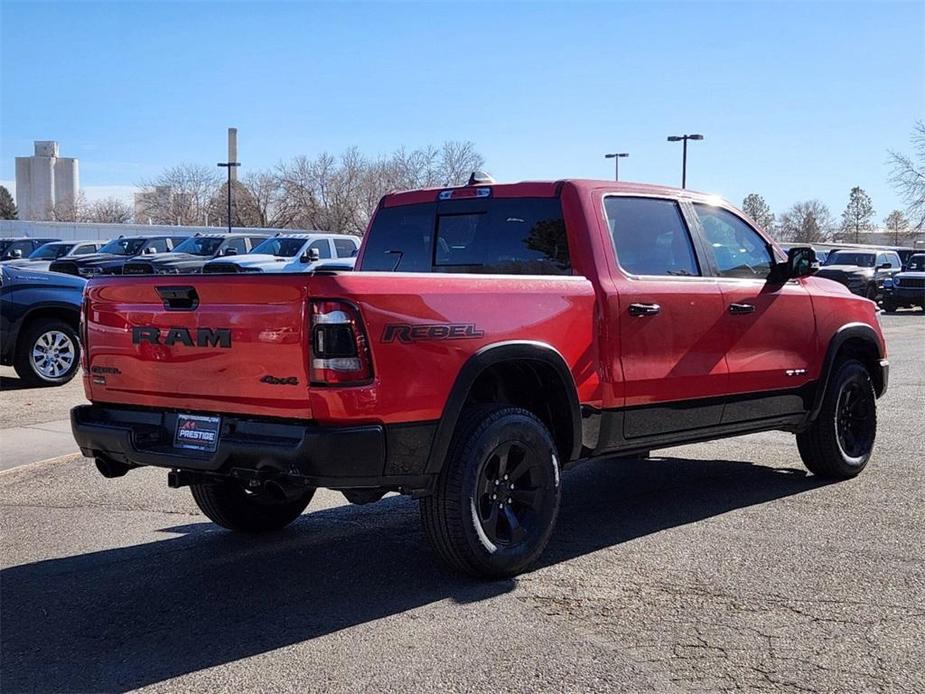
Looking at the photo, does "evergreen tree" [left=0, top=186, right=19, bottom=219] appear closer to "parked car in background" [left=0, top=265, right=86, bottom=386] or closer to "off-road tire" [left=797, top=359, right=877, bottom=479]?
"parked car in background" [left=0, top=265, right=86, bottom=386]

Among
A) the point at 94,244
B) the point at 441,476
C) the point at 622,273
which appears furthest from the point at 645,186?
the point at 94,244

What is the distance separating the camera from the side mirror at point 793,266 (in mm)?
7100

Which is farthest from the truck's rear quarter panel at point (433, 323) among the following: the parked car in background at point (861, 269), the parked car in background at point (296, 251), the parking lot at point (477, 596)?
the parked car in background at point (861, 269)

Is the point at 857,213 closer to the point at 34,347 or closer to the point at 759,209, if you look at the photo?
the point at 759,209

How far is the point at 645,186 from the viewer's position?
6.52 m

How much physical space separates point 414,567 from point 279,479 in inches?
45.0

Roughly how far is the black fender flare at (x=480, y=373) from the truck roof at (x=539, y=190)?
1.15m

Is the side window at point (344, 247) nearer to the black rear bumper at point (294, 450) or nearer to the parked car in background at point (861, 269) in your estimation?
the parked car in background at point (861, 269)

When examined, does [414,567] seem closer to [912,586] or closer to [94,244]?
[912,586]

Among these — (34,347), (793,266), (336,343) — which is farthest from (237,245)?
(336,343)

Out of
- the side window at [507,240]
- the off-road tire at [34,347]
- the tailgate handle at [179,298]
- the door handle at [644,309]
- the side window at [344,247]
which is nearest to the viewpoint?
the tailgate handle at [179,298]

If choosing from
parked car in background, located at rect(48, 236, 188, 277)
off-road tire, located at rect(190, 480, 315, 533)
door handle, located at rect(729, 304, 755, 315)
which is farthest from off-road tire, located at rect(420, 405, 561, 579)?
parked car in background, located at rect(48, 236, 188, 277)

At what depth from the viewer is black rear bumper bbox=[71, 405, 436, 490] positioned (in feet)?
14.9

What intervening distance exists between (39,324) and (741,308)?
901cm
